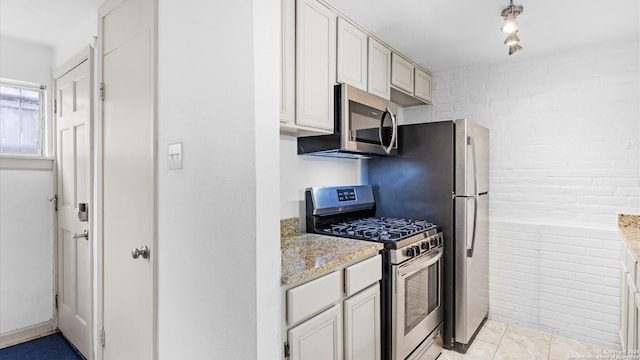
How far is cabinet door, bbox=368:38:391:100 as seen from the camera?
7.87ft

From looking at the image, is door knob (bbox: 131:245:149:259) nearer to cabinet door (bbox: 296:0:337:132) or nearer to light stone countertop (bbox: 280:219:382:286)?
light stone countertop (bbox: 280:219:382:286)

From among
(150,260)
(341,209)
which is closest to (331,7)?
(341,209)

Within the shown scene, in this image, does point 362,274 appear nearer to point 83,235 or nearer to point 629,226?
point 83,235

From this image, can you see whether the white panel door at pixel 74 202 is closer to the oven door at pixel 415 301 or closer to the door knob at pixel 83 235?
the door knob at pixel 83 235

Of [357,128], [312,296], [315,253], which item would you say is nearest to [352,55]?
[357,128]

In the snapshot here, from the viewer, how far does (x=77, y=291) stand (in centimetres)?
243

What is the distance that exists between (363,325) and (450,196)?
1.20 meters

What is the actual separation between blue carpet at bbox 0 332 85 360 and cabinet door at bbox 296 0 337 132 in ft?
7.41

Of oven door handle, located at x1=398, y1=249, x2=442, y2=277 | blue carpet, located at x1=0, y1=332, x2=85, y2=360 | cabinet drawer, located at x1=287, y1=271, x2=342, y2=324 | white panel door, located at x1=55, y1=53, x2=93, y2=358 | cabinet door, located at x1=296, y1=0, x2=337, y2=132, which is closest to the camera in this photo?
cabinet drawer, located at x1=287, y1=271, x2=342, y2=324

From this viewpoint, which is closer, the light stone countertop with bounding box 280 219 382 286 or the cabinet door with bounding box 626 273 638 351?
the light stone countertop with bounding box 280 219 382 286

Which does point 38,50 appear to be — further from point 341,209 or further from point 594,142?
point 594,142

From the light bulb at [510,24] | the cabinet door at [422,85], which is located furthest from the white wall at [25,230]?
the light bulb at [510,24]

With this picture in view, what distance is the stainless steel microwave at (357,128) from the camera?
2.12m

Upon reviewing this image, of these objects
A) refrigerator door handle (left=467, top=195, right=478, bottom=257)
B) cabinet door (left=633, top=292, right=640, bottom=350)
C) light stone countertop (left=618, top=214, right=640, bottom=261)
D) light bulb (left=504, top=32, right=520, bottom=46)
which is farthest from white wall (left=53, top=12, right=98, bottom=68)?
light stone countertop (left=618, top=214, right=640, bottom=261)
